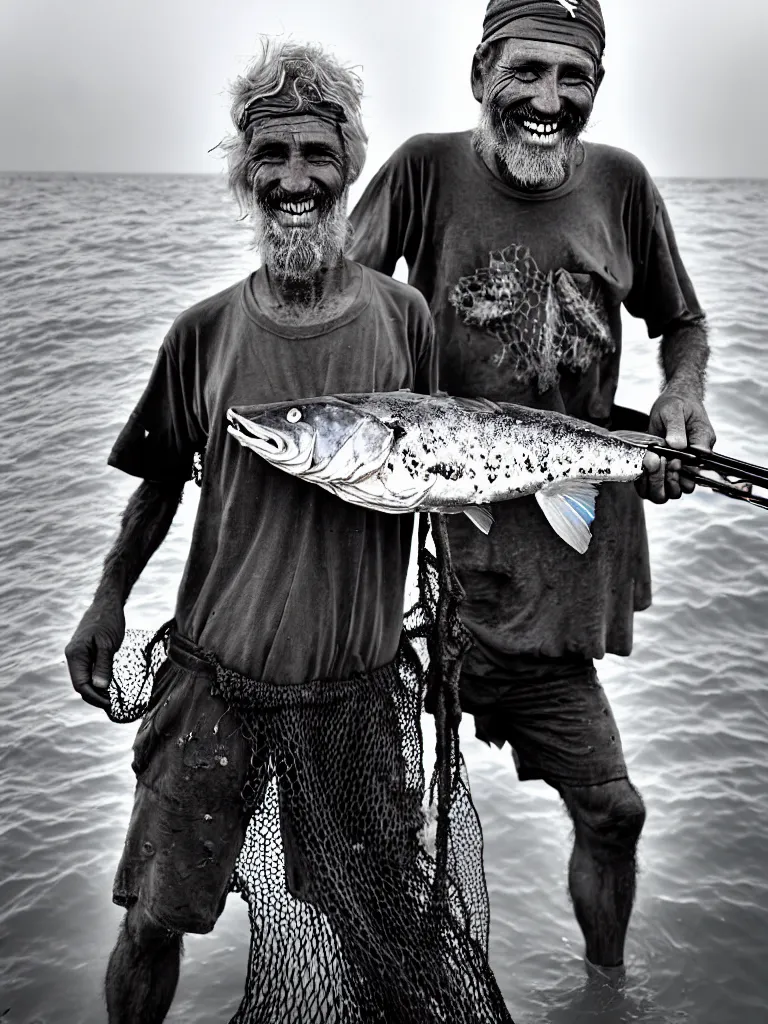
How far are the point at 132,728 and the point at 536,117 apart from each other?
3.20 m

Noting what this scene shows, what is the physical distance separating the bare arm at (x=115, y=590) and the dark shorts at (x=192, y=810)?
0.64ft

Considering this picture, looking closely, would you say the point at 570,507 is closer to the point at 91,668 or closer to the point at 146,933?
the point at 91,668

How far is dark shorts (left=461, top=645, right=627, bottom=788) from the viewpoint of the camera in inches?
147

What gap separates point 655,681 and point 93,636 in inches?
140

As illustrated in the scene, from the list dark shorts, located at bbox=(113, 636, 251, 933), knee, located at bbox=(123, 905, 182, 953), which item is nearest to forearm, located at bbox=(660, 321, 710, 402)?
dark shorts, located at bbox=(113, 636, 251, 933)

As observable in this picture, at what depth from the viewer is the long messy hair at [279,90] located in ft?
9.17

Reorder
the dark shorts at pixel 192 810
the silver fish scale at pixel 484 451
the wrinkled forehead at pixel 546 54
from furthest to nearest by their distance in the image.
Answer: the wrinkled forehead at pixel 546 54 < the dark shorts at pixel 192 810 < the silver fish scale at pixel 484 451

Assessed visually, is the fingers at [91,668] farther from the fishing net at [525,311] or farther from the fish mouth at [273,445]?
the fishing net at [525,311]

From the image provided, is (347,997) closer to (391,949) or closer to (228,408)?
(391,949)

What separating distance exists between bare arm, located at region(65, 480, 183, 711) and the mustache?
1.34 meters

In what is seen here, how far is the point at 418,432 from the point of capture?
2676 mm

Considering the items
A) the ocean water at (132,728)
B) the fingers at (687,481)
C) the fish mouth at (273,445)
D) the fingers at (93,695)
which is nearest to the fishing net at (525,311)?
the fingers at (687,481)

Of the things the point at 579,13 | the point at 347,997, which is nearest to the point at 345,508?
the point at 347,997

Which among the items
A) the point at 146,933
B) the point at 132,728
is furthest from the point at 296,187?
the point at 132,728
